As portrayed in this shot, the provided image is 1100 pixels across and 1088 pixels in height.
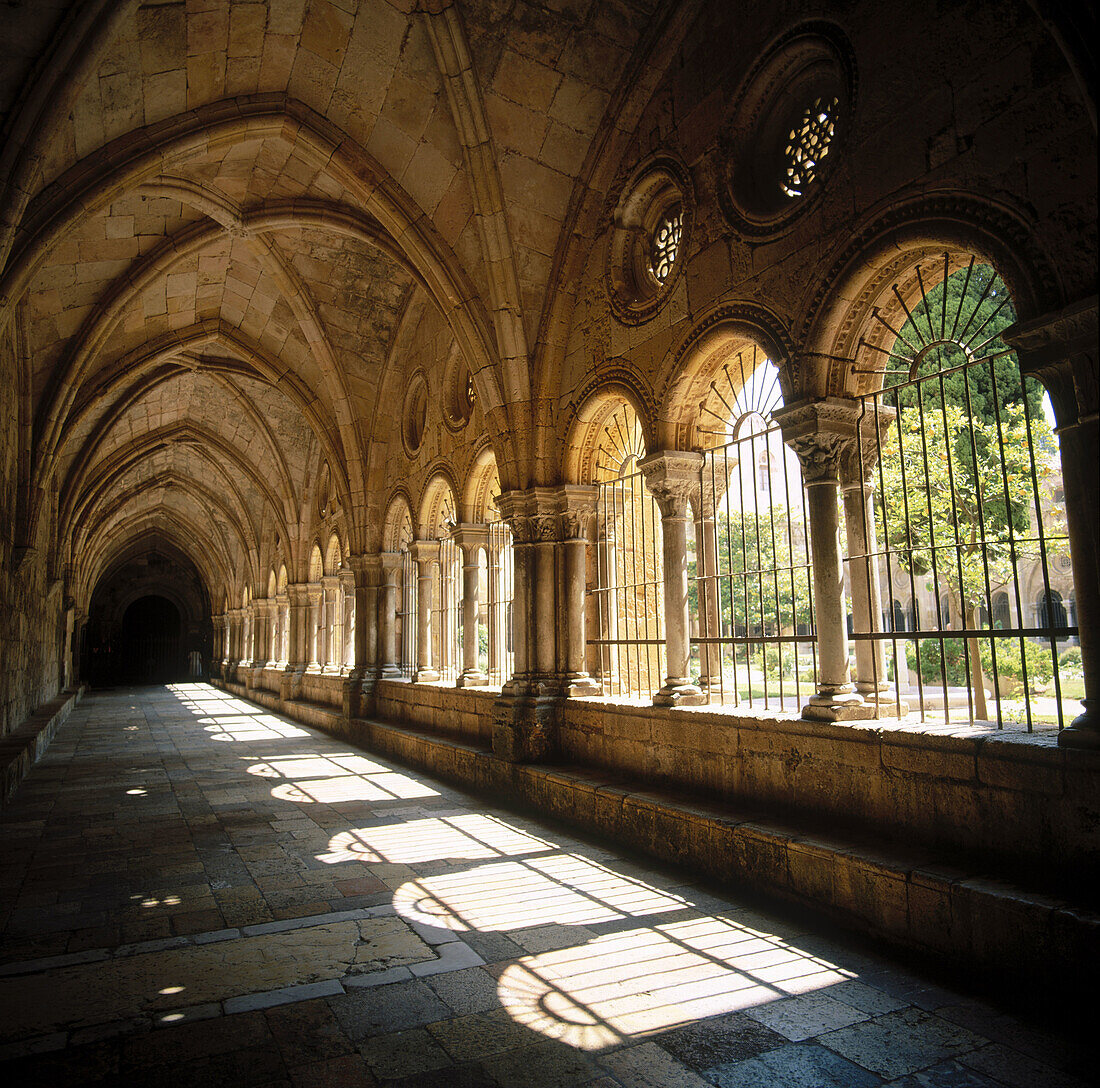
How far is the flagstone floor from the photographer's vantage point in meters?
2.39

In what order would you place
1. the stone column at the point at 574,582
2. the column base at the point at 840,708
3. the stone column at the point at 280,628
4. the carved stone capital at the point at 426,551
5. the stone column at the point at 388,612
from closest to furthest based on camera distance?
the column base at the point at 840,708 < the stone column at the point at 574,582 < the carved stone capital at the point at 426,551 < the stone column at the point at 388,612 < the stone column at the point at 280,628

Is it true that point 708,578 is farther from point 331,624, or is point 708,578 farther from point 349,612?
point 331,624

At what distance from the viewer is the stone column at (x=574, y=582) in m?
6.77

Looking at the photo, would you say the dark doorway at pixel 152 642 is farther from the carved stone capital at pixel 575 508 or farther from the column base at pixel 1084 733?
the column base at pixel 1084 733

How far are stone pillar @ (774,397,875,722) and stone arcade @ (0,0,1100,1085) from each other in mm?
24

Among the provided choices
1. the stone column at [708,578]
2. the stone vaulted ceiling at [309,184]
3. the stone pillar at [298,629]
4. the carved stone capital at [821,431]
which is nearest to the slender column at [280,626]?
the stone pillar at [298,629]

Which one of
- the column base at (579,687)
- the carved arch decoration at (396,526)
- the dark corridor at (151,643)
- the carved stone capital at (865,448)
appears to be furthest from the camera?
the dark corridor at (151,643)

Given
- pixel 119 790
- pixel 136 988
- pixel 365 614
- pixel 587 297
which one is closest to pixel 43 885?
pixel 136 988

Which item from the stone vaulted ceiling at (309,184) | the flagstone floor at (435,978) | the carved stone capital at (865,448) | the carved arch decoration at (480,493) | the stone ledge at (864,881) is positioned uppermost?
the stone vaulted ceiling at (309,184)

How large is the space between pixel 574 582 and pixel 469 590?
7.74ft

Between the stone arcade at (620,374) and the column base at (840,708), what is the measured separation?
0.03m

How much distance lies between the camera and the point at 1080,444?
3.05 metres

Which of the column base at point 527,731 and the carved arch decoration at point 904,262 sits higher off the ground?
the carved arch decoration at point 904,262

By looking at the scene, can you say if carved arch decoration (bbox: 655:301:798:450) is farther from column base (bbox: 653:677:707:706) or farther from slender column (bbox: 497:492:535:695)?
slender column (bbox: 497:492:535:695)
